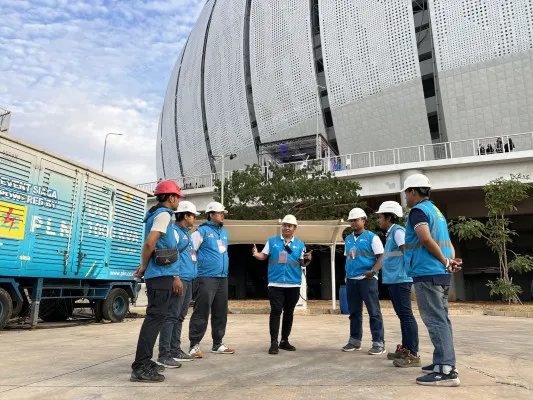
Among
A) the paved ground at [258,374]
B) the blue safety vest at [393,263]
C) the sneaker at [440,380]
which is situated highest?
the blue safety vest at [393,263]

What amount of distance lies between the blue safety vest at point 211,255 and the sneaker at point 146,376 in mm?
1769

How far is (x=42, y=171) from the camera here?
8484 mm

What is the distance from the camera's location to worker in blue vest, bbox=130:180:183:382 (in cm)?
373

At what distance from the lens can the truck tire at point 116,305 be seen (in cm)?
1027

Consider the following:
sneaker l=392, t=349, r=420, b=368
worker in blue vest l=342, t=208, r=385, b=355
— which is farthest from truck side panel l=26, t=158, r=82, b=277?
sneaker l=392, t=349, r=420, b=368

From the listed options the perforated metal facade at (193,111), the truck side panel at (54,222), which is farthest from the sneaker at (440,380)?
the perforated metal facade at (193,111)

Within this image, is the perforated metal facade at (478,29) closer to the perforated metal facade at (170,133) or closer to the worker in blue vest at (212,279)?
the worker in blue vest at (212,279)

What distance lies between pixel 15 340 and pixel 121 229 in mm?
4124

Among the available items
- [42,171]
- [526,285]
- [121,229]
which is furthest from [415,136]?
[42,171]

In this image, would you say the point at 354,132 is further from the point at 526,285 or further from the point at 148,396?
the point at 148,396

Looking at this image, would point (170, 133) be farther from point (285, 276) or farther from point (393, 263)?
point (393, 263)

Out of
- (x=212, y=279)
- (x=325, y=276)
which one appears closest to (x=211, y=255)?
(x=212, y=279)

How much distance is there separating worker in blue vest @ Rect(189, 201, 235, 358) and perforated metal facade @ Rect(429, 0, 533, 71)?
2677cm

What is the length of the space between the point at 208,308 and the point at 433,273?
2796 millimetres
